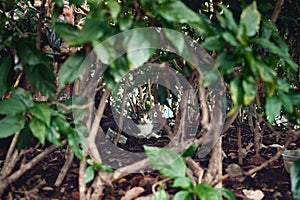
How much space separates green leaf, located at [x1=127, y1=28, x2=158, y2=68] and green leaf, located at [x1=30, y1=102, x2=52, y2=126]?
0.24 meters

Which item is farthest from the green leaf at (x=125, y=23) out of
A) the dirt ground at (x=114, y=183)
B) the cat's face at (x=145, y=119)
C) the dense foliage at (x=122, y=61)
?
the cat's face at (x=145, y=119)

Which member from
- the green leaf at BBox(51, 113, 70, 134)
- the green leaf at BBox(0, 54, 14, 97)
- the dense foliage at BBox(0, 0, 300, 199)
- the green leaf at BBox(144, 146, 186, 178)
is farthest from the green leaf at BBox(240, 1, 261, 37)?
the green leaf at BBox(0, 54, 14, 97)

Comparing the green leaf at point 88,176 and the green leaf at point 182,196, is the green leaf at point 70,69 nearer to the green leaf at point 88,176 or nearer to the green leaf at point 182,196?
the green leaf at point 88,176

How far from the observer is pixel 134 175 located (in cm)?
139

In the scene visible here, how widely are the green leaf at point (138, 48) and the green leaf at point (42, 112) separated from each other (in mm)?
238

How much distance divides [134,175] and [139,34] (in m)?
0.68

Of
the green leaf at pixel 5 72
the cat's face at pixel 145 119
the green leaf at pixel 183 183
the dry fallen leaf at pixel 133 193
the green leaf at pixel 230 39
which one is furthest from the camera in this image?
the cat's face at pixel 145 119

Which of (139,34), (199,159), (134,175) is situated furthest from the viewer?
(199,159)

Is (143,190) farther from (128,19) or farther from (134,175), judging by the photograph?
A: (128,19)

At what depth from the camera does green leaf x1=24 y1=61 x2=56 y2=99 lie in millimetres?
971

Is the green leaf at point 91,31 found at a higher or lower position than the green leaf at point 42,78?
higher

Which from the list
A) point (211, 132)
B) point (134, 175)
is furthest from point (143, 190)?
point (211, 132)

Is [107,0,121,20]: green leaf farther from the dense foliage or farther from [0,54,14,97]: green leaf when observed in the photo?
[0,54,14,97]: green leaf

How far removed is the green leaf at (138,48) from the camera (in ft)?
2.75
